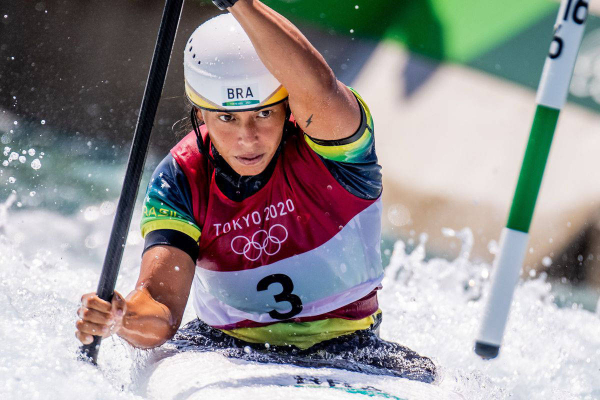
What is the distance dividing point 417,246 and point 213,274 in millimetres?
2663

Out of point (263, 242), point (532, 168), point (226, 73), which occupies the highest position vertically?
point (226, 73)

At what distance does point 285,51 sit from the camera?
146 centimetres

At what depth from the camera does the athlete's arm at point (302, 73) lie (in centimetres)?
143

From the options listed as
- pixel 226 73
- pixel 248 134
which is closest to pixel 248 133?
pixel 248 134

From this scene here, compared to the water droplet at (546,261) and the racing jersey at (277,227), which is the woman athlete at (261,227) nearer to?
the racing jersey at (277,227)

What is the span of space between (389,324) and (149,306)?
1542mm

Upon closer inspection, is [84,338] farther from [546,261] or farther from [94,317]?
[546,261]

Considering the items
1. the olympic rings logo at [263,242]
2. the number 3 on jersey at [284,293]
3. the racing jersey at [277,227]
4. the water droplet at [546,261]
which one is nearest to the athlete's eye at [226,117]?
the racing jersey at [277,227]

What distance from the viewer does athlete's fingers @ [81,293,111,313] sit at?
1.52m

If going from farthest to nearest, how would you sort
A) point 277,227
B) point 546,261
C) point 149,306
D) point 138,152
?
point 546,261
point 277,227
point 149,306
point 138,152

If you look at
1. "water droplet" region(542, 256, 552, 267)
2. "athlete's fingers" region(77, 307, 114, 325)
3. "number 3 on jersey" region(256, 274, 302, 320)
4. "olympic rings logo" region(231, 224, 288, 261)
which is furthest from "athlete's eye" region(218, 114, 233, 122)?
"water droplet" region(542, 256, 552, 267)

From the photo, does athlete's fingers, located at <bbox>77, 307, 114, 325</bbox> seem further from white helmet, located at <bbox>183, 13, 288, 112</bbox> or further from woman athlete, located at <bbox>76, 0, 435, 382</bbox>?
white helmet, located at <bbox>183, 13, 288, 112</bbox>

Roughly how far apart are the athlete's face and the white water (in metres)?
0.51

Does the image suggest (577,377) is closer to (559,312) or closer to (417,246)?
(559,312)
